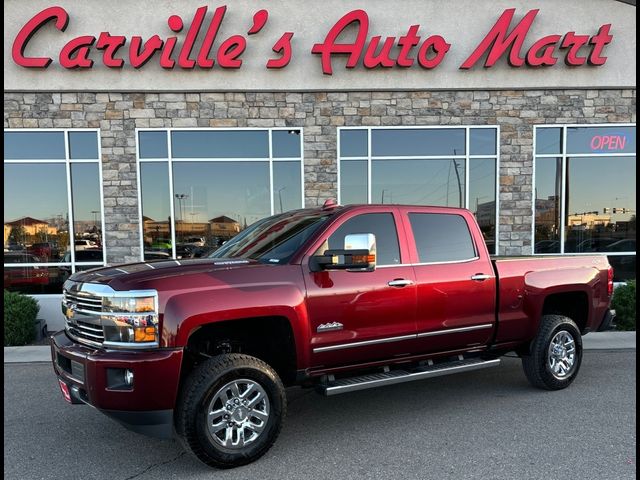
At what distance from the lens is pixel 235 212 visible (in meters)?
9.45

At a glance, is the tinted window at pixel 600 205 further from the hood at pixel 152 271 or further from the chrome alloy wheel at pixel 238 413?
the chrome alloy wheel at pixel 238 413

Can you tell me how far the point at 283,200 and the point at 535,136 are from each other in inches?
218

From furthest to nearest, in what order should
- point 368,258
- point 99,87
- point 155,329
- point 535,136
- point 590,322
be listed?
1. point 535,136
2. point 99,87
3. point 590,322
4. point 368,258
5. point 155,329

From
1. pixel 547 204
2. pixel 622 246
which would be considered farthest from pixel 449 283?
pixel 622 246

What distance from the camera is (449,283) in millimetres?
4273

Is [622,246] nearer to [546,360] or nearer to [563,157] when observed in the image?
[563,157]

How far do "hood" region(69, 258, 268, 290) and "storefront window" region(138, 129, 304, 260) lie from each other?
5587 millimetres

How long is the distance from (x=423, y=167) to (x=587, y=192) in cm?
374

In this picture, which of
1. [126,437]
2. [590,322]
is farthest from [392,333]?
[590,322]

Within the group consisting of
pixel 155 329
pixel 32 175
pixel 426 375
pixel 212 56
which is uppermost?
pixel 212 56

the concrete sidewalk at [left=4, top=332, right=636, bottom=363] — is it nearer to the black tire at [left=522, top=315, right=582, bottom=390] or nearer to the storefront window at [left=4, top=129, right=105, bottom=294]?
the black tire at [left=522, top=315, right=582, bottom=390]

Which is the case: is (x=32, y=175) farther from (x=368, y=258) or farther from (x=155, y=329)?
(x=368, y=258)

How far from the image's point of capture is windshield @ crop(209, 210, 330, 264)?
12.8 ft

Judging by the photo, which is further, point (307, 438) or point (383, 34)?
point (383, 34)
